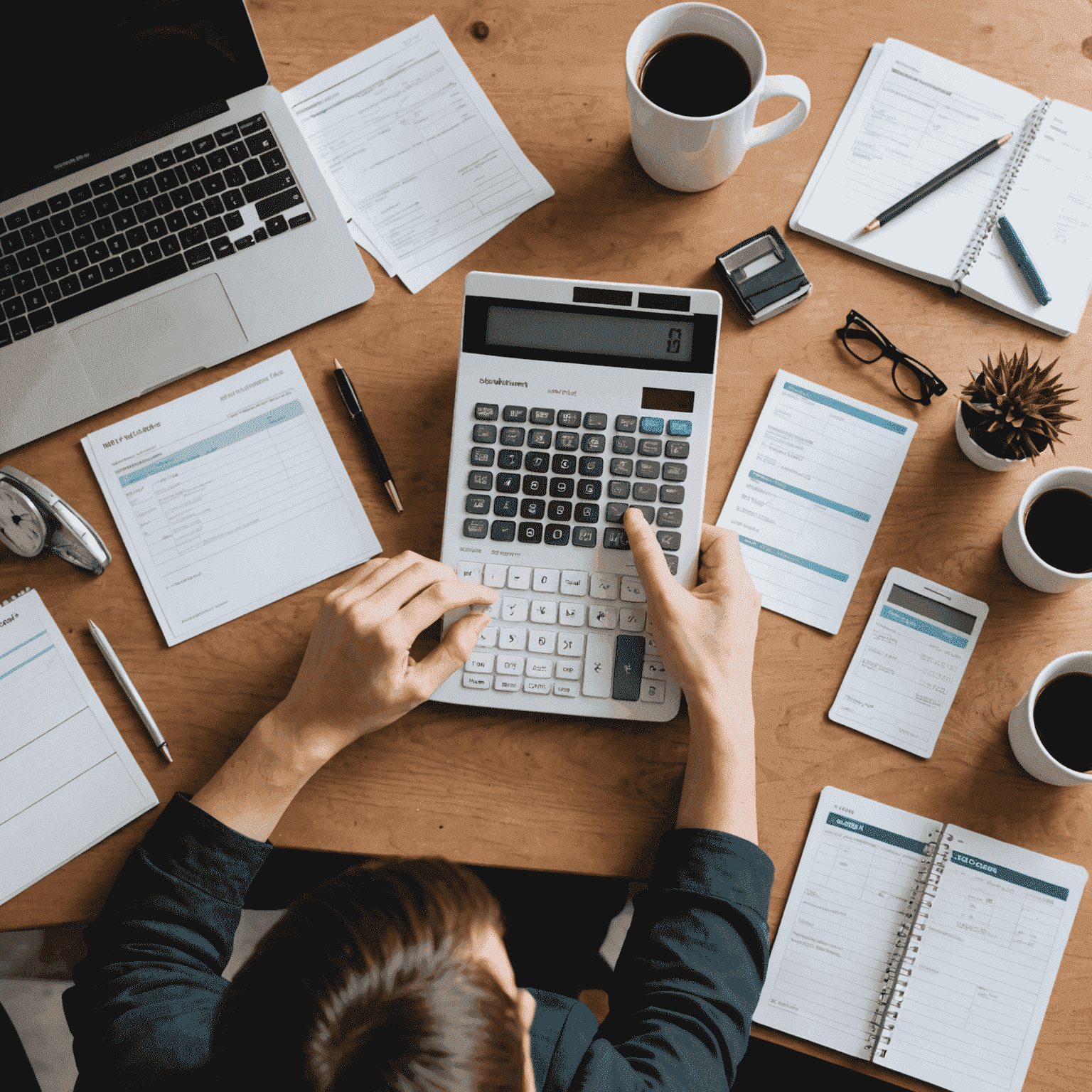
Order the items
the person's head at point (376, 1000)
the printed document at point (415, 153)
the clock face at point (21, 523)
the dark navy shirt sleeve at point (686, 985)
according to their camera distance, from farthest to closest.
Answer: the printed document at point (415, 153) < the clock face at point (21, 523) < the dark navy shirt sleeve at point (686, 985) < the person's head at point (376, 1000)

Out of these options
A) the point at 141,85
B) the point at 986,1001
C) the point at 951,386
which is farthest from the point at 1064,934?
the point at 141,85

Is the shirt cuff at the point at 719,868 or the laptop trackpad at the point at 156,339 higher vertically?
the laptop trackpad at the point at 156,339

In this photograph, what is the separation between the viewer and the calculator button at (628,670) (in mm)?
820

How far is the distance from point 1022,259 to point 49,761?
3.88 ft

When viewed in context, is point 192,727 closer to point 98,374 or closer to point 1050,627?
point 98,374

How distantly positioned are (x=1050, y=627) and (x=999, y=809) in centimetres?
20

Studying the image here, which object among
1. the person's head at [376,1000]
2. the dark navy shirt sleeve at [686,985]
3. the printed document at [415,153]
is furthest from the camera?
the printed document at [415,153]

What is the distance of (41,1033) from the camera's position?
1.28m

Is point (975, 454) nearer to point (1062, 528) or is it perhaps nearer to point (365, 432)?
point (1062, 528)

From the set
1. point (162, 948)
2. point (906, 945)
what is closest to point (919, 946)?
point (906, 945)

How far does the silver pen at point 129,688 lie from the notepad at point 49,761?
0.10 feet

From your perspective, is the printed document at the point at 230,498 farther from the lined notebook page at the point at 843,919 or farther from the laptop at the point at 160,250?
the lined notebook page at the point at 843,919

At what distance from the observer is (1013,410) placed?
0.82 m

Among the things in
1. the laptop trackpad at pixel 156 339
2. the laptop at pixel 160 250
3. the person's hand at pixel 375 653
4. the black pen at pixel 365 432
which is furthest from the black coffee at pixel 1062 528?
the laptop trackpad at pixel 156 339
